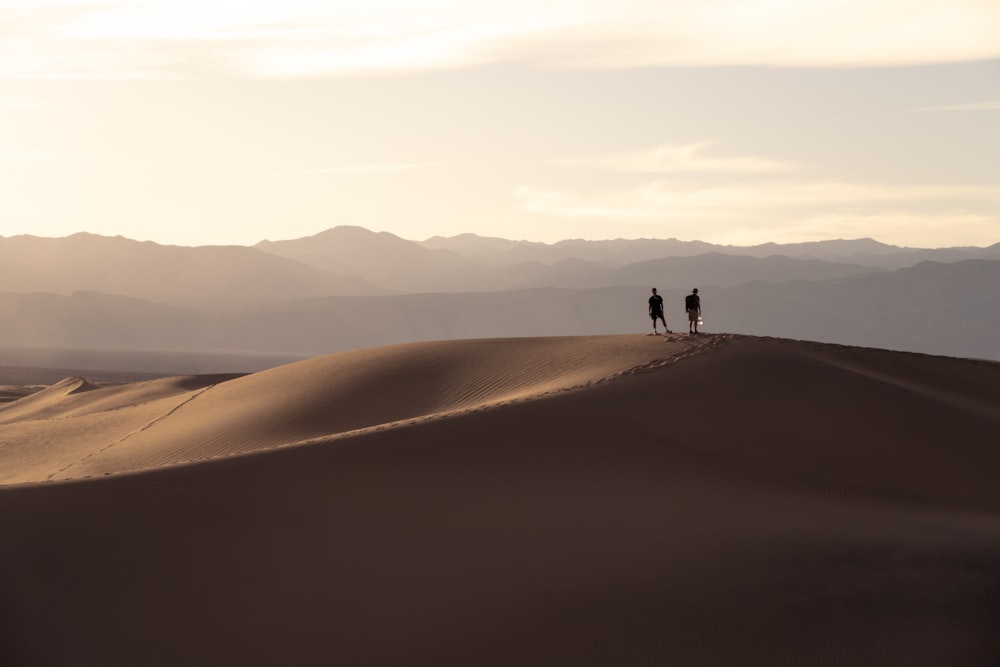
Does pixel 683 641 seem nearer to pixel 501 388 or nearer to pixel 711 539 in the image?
pixel 711 539

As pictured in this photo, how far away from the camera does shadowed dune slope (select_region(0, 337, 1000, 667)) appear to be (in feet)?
31.2

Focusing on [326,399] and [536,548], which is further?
[326,399]

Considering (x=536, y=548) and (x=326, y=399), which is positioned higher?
(x=326, y=399)

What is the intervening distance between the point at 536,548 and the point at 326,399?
47.7 feet

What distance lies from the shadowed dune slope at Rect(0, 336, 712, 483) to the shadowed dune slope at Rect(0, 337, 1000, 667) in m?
4.44

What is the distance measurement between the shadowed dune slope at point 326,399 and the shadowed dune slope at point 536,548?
4.44 metres

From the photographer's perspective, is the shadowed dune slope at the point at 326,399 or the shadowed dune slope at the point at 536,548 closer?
the shadowed dune slope at the point at 536,548

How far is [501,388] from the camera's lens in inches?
869

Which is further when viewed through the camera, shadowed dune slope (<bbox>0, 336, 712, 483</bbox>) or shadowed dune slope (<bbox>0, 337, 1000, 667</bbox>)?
shadowed dune slope (<bbox>0, 336, 712, 483</bbox>)

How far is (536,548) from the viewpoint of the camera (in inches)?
439

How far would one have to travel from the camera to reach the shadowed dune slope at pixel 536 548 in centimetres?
951

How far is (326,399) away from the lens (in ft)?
82.3

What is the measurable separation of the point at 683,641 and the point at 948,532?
4269 millimetres

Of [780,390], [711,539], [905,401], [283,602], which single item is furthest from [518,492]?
[905,401]
